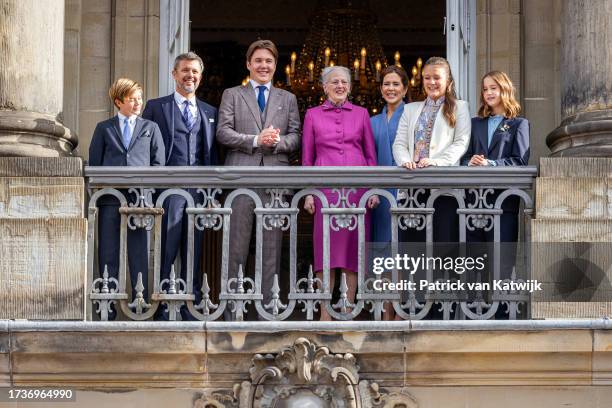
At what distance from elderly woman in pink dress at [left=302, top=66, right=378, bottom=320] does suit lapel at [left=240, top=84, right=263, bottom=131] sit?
1.09ft

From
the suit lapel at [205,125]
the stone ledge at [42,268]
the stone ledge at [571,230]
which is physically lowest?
the stone ledge at [42,268]

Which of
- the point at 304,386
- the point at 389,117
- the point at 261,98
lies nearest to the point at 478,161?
the point at 389,117

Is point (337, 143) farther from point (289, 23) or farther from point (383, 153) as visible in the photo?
point (289, 23)

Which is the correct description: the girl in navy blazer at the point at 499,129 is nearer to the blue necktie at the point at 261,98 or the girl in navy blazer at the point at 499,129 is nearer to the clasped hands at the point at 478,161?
the clasped hands at the point at 478,161

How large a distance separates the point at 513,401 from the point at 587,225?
1.20 meters

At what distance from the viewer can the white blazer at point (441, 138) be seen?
40.4 feet

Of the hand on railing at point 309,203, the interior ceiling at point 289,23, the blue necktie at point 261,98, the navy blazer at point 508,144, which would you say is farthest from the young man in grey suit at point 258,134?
the interior ceiling at point 289,23

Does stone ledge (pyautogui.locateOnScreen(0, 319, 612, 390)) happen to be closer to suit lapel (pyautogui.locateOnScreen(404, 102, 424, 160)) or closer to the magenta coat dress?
the magenta coat dress

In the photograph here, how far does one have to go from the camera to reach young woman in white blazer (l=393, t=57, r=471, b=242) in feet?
40.1

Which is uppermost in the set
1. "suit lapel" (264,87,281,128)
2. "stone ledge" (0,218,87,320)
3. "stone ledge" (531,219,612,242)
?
"suit lapel" (264,87,281,128)

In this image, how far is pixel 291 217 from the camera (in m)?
12.0

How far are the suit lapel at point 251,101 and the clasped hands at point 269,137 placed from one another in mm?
233

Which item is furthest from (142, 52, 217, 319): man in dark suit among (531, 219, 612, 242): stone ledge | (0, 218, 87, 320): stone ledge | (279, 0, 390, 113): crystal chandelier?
(279, 0, 390, 113): crystal chandelier

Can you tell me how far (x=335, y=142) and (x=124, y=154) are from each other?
139cm
